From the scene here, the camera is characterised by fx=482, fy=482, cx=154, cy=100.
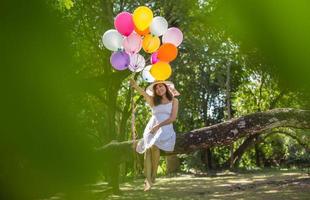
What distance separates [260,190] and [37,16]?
742cm

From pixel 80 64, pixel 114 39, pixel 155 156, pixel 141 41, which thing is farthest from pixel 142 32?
pixel 80 64

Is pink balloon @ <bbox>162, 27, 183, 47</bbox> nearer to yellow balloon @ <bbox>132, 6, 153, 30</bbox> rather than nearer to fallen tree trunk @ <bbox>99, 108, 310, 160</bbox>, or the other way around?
yellow balloon @ <bbox>132, 6, 153, 30</bbox>

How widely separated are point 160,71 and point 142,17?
654mm

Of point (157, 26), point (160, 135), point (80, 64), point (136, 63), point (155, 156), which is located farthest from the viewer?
point (80, 64)

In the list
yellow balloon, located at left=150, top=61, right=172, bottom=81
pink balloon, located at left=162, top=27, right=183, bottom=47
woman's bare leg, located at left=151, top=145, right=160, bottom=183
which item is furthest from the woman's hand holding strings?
pink balloon, located at left=162, top=27, right=183, bottom=47

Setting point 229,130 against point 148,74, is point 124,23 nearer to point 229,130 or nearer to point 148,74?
point 148,74

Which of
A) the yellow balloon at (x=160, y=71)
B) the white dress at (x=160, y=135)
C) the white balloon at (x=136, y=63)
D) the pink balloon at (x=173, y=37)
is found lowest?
the white dress at (x=160, y=135)

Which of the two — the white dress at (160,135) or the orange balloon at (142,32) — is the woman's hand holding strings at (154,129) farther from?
the orange balloon at (142,32)

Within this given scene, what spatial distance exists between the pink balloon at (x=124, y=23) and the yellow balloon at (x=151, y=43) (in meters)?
0.26

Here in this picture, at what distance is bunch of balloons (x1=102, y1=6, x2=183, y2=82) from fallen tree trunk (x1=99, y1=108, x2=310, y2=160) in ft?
2.58

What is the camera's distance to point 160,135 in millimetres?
5223

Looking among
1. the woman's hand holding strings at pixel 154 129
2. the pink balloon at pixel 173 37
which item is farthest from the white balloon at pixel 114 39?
the woman's hand holding strings at pixel 154 129

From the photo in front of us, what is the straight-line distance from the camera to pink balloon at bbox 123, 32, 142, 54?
535cm

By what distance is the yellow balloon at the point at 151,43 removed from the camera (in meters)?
5.52
